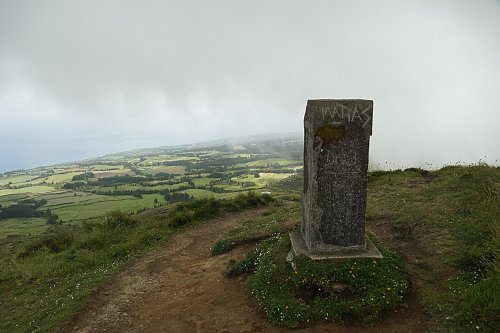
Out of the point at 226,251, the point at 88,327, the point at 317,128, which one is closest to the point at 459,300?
the point at 317,128

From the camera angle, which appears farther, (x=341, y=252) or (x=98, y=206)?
(x=98, y=206)

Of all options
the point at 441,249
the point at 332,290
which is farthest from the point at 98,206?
the point at 441,249

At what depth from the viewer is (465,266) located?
6938 millimetres

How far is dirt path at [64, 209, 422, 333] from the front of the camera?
638 centimetres

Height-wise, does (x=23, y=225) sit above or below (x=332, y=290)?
below

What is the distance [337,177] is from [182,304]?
202 inches

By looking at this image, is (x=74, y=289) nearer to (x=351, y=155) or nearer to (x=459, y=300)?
(x=351, y=155)

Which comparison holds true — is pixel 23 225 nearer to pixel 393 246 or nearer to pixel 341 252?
pixel 341 252

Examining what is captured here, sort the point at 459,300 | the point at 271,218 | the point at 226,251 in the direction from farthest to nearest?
1. the point at 271,218
2. the point at 226,251
3. the point at 459,300

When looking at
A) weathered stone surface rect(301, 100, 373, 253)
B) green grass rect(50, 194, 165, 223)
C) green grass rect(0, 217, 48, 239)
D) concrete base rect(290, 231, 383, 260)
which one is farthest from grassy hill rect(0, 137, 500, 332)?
green grass rect(50, 194, 165, 223)

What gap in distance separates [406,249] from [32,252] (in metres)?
17.1

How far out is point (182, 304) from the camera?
26.4 feet

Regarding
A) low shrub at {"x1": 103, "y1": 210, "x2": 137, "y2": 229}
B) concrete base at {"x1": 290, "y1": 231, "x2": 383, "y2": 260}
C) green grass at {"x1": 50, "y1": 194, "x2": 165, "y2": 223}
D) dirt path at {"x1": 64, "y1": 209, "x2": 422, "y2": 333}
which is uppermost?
concrete base at {"x1": 290, "y1": 231, "x2": 383, "y2": 260}

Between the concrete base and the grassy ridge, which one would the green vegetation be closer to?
the concrete base
